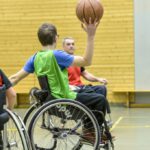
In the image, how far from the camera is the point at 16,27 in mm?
9141

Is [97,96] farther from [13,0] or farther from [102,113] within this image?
[13,0]

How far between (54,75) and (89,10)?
641mm

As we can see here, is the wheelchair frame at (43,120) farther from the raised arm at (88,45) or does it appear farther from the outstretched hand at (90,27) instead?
the outstretched hand at (90,27)

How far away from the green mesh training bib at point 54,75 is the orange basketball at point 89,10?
1.40 ft

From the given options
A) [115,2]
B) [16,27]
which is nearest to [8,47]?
[16,27]

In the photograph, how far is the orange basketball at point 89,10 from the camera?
12.6ft

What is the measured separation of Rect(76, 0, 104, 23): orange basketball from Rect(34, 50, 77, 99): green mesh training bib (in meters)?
0.43

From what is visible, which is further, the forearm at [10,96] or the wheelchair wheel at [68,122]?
the wheelchair wheel at [68,122]

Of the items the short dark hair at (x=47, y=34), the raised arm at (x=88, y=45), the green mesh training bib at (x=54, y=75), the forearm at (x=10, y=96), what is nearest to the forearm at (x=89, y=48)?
the raised arm at (x=88, y=45)

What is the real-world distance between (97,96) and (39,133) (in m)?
1.46

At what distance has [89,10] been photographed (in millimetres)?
3924

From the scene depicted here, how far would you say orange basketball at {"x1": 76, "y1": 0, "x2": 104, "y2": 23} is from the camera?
3.85 meters

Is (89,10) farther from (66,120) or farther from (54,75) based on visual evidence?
(66,120)

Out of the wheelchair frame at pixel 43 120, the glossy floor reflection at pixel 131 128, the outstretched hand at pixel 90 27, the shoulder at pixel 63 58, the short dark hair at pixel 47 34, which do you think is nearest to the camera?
the outstretched hand at pixel 90 27
